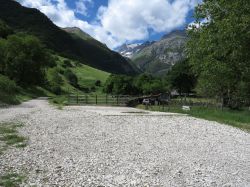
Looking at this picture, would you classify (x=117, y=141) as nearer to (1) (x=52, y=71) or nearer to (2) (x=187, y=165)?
(2) (x=187, y=165)

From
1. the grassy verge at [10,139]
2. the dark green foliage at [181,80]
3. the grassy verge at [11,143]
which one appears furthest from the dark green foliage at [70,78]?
the grassy verge at [10,139]

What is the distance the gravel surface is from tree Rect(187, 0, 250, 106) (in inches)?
461

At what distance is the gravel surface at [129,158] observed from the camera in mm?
11969

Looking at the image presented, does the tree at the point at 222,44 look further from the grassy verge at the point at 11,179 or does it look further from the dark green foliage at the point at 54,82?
the dark green foliage at the point at 54,82

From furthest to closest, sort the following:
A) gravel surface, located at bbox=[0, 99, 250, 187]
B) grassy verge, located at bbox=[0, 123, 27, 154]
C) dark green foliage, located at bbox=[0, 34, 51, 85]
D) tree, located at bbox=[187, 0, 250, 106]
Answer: dark green foliage, located at bbox=[0, 34, 51, 85] < tree, located at bbox=[187, 0, 250, 106] < grassy verge, located at bbox=[0, 123, 27, 154] < gravel surface, located at bbox=[0, 99, 250, 187]

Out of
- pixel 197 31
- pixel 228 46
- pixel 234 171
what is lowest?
pixel 234 171

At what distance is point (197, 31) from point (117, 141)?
2465 cm

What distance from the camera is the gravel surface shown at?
39.3ft

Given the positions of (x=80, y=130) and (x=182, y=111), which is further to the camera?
(x=182, y=111)

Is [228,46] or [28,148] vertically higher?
[228,46]

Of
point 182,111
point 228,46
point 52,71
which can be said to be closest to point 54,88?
point 52,71

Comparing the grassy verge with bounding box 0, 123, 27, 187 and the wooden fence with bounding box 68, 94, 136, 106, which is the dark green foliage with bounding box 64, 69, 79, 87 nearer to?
the wooden fence with bounding box 68, 94, 136, 106

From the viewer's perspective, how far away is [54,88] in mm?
114312

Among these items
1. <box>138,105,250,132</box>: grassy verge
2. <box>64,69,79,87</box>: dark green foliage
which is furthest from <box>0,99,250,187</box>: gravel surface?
<box>64,69,79,87</box>: dark green foliage
